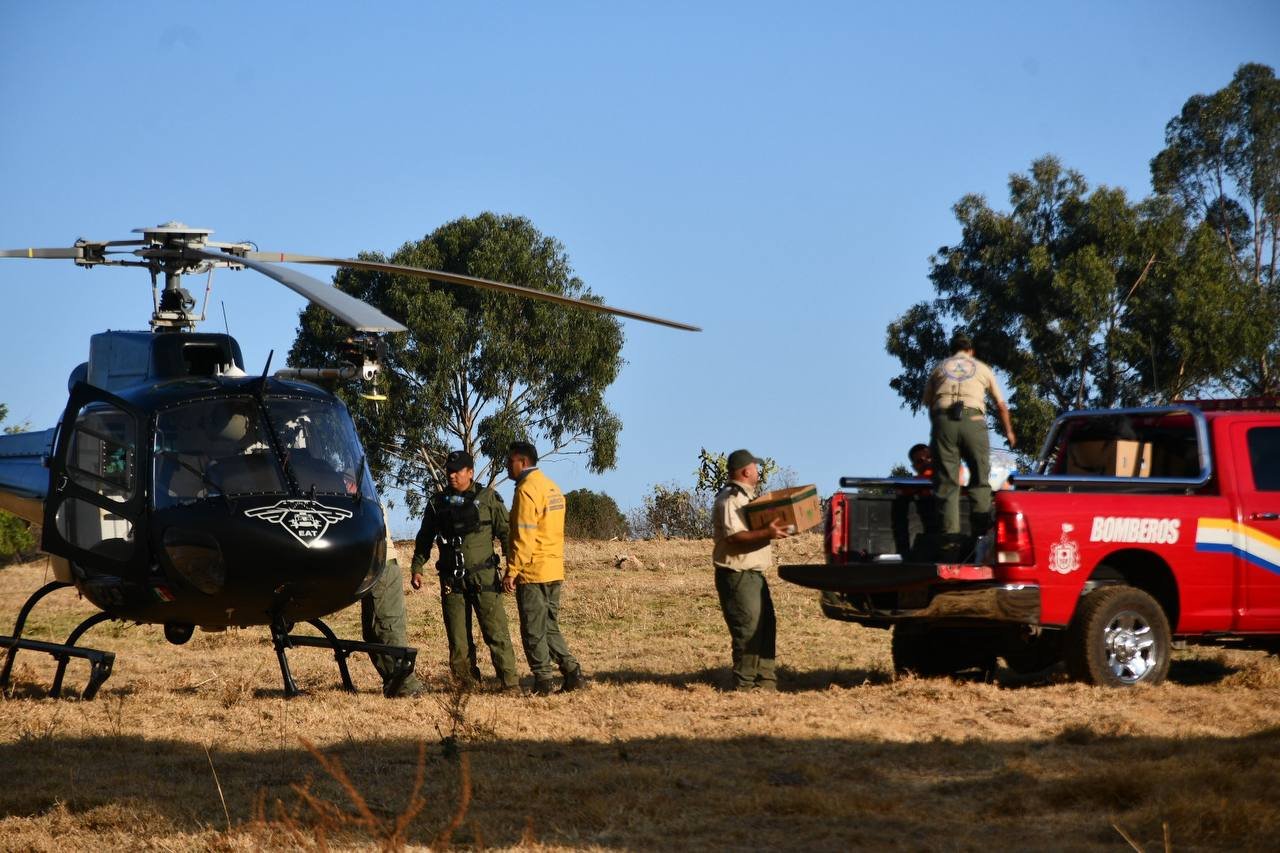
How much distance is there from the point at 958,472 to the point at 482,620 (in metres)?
3.71

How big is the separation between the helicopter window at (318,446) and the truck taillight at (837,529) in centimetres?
329

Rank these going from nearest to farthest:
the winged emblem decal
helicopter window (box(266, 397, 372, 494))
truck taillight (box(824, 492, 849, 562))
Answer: the winged emblem decal, helicopter window (box(266, 397, 372, 494)), truck taillight (box(824, 492, 849, 562))

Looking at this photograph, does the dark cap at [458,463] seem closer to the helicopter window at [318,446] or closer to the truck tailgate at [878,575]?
the helicopter window at [318,446]

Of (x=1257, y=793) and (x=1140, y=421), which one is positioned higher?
(x=1140, y=421)

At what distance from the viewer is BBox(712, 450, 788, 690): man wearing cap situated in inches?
412

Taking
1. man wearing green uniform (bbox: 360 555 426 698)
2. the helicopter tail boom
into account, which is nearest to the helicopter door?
the helicopter tail boom

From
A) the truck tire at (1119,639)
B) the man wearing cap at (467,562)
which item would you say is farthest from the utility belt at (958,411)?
the man wearing cap at (467,562)

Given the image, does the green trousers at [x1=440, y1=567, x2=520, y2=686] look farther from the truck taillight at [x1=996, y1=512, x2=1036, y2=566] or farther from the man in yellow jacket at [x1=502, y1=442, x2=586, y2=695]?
the truck taillight at [x1=996, y1=512, x2=1036, y2=566]

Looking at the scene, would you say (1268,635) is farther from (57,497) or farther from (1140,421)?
(57,497)

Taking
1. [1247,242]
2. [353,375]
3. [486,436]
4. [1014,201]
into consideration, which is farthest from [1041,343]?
[353,375]

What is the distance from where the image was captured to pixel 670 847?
618cm

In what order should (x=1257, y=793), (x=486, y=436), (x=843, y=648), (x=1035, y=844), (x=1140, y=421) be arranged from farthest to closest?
(x=486, y=436) < (x=843, y=648) < (x=1140, y=421) < (x=1257, y=793) < (x=1035, y=844)

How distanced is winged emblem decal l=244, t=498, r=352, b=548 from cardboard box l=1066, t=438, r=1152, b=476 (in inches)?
215

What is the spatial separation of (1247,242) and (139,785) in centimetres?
3943
